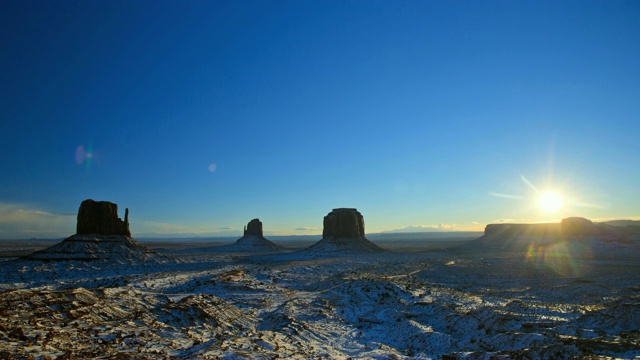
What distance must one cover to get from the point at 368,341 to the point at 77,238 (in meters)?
37.4

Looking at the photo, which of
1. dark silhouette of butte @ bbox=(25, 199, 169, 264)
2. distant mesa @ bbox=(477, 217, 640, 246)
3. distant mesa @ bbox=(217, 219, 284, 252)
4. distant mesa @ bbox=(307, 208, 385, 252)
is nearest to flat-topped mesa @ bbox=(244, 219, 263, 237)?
distant mesa @ bbox=(217, 219, 284, 252)

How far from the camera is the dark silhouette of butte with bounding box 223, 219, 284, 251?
276 feet

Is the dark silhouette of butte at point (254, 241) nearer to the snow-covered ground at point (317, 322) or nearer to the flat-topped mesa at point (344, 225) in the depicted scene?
the flat-topped mesa at point (344, 225)

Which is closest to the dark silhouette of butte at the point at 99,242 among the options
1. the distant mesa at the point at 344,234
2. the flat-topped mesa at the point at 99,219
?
the flat-topped mesa at the point at 99,219

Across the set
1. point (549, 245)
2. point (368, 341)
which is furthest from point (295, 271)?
point (549, 245)

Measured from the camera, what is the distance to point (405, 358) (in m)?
11.1

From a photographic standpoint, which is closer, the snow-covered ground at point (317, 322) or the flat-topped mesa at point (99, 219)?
the snow-covered ground at point (317, 322)

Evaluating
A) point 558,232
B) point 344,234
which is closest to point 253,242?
point 344,234

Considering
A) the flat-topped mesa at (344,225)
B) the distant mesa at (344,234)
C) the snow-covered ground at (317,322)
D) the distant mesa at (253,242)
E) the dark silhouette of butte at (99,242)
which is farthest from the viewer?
the distant mesa at (253,242)

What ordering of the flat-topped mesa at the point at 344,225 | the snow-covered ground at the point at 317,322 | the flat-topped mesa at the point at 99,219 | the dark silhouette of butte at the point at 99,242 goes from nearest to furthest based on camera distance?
the snow-covered ground at the point at 317,322 < the dark silhouette of butte at the point at 99,242 < the flat-topped mesa at the point at 99,219 < the flat-topped mesa at the point at 344,225

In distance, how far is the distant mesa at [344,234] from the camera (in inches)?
2687

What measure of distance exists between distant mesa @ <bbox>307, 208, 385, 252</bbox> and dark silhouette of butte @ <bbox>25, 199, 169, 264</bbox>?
3354 cm

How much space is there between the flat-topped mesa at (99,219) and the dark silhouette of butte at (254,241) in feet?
134

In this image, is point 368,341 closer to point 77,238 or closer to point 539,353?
point 539,353
